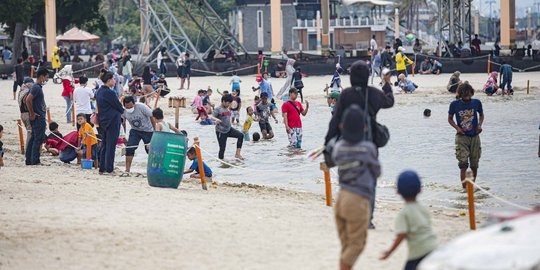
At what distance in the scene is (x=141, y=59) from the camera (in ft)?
164

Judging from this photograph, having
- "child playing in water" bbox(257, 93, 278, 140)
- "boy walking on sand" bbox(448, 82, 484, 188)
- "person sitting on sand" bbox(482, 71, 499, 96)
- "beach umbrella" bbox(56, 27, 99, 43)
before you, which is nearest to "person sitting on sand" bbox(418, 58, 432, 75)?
"person sitting on sand" bbox(482, 71, 499, 96)

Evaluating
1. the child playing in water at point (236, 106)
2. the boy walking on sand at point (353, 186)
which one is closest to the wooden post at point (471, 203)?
the boy walking on sand at point (353, 186)

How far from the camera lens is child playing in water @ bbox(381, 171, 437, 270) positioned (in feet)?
26.7

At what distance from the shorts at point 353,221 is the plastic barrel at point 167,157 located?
6.86 metres

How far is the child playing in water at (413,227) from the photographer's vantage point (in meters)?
8.14

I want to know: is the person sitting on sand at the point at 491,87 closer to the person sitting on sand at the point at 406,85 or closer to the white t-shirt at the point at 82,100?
the person sitting on sand at the point at 406,85

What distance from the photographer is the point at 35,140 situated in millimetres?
18375

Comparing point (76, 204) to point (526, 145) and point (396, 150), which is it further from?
point (526, 145)

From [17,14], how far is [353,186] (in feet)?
157

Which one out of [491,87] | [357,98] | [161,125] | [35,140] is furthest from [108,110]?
[491,87]

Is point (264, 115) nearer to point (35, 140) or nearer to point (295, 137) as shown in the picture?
point (295, 137)

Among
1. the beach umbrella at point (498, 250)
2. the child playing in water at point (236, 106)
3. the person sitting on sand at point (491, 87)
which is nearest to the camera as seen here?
the beach umbrella at point (498, 250)

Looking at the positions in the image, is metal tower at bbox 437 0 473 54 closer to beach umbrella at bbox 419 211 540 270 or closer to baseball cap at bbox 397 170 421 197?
baseball cap at bbox 397 170 421 197

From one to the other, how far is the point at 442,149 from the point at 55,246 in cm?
1368
